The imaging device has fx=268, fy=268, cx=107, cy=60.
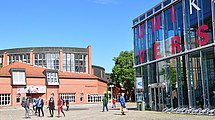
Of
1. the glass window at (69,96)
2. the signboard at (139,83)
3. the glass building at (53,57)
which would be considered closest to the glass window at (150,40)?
the signboard at (139,83)

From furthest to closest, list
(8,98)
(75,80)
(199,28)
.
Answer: (75,80) → (8,98) → (199,28)

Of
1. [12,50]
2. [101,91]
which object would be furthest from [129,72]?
[12,50]

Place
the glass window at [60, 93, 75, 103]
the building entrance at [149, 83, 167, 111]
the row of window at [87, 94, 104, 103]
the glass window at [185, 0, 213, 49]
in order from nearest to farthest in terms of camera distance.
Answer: the glass window at [185, 0, 213, 49]
the building entrance at [149, 83, 167, 111]
the glass window at [60, 93, 75, 103]
the row of window at [87, 94, 104, 103]

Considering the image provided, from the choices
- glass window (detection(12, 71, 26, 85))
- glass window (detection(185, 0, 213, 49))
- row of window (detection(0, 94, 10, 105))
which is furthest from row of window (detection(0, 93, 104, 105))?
glass window (detection(185, 0, 213, 49))

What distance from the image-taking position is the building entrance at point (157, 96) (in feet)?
80.5

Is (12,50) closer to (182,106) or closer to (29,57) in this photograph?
(29,57)

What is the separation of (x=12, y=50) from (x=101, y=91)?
29.8 metres

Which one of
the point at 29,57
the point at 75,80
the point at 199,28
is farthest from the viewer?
the point at 29,57

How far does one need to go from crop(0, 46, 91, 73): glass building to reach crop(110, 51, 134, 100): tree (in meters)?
12.5

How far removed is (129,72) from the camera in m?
64.2

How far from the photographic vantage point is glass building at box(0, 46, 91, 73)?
75.0m

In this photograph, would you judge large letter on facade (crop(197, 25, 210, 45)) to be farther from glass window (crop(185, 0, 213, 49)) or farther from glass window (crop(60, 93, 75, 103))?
glass window (crop(60, 93, 75, 103))

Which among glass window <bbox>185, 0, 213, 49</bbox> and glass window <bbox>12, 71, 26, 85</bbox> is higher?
glass window <bbox>185, 0, 213, 49</bbox>

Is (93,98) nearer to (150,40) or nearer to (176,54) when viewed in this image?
(150,40)
